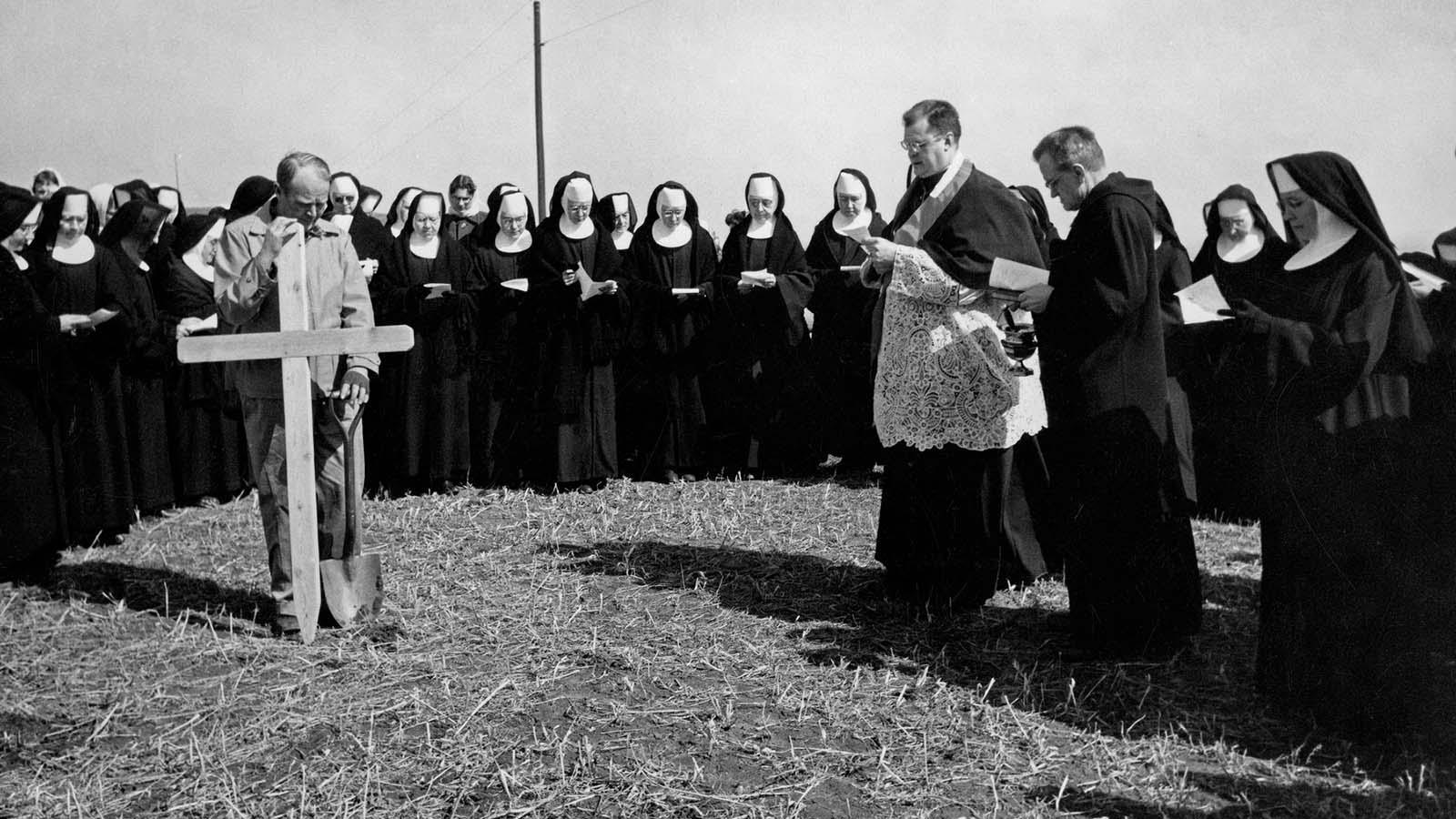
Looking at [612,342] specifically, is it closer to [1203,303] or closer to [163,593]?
[163,593]

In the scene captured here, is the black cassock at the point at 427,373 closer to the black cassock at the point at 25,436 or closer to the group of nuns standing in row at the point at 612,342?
the group of nuns standing in row at the point at 612,342

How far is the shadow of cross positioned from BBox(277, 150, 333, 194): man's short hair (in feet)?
0.98

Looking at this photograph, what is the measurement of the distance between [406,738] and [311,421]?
1.57 metres

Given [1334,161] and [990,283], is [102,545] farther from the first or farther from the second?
[1334,161]

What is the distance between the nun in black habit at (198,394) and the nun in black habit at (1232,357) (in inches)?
211

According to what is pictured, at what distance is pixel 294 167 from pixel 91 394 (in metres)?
2.98

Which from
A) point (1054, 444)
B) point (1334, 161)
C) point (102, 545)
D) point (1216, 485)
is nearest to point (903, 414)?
point (1054, 444)

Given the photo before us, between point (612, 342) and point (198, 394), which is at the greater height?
point (612, 342)

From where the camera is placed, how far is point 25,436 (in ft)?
20.6

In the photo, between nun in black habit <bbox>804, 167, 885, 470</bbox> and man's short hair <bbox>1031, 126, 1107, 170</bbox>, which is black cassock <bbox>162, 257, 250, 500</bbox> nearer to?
nun in black habit <bbox>804, 167, 885, 470</bbox>

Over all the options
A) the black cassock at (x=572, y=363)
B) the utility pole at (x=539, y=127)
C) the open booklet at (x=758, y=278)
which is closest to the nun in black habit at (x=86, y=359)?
the black cassock at (x=572, y=363)

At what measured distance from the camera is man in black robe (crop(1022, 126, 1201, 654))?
448 centimetres

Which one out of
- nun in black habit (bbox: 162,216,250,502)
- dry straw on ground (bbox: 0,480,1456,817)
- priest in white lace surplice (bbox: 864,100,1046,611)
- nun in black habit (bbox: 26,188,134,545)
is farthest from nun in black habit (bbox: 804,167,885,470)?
nun in black habit (bbox: 26,188,134,545)

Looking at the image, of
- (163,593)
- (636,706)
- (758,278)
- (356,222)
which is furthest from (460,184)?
(636,706)
